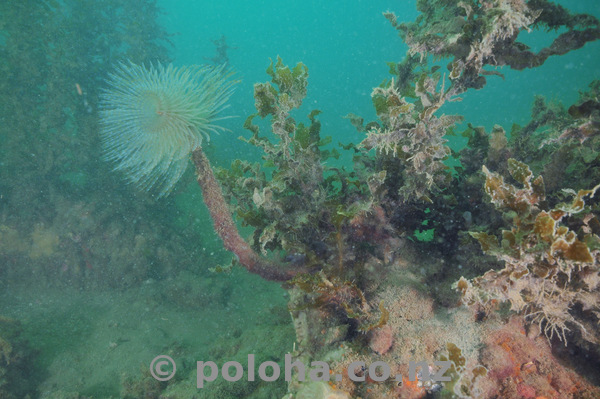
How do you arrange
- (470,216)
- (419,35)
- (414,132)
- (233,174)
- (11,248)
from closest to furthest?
(414,132)
(419,35)
(470,216)
(233,174)
(11,248)

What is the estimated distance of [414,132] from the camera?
2.43 meters

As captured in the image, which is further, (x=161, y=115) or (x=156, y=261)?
(x=156, y=261)

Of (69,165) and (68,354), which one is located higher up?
(69,165)

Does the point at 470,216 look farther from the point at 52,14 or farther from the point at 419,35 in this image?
the point at 52,14

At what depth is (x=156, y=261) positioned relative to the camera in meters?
8.42

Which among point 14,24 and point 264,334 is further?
point 14,24

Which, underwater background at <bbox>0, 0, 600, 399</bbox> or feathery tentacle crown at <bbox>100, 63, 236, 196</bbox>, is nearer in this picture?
Answer: underwater background at <bbox>0, 0, 600, 399</bbox>

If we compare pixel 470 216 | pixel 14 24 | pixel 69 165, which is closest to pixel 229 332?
pixel 470 216

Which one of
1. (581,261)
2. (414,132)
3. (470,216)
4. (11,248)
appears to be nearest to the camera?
(581,261)

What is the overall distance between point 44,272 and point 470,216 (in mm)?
9787

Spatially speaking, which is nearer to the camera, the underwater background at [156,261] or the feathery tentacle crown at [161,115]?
the underwater background at [156,261]

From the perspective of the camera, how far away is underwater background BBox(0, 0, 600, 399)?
2.50 m

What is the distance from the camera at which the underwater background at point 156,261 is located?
250 cm

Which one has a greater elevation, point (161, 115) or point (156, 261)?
point (156, 261)
